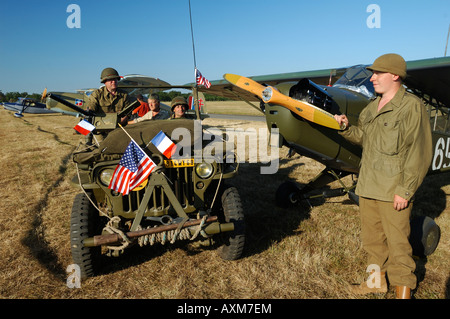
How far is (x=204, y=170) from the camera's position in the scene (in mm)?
2975

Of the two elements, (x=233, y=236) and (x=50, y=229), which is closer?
(x=233, y=236)

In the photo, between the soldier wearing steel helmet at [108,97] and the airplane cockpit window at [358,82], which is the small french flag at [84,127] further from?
the airplane cockpit window at [358,82]

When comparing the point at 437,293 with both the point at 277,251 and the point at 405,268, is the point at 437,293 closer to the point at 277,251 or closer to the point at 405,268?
the point at 405,268

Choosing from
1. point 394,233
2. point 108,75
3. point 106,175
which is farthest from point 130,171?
point 108,75

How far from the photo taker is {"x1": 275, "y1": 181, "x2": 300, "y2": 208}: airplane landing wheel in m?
4.74

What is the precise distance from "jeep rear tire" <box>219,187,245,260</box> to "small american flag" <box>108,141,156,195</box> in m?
0.98

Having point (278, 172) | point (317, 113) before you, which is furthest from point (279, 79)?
point (317, 113)

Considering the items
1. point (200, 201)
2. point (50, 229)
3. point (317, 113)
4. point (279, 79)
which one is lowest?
point (50, 229)

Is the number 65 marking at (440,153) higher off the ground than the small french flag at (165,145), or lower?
lower

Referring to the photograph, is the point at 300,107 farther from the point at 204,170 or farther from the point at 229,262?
the point at 229,262

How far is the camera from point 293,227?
161 inches

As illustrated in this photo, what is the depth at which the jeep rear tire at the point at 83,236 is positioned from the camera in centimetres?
277

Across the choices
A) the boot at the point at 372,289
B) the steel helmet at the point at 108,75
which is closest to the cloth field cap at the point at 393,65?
the boot at the point at 372,289

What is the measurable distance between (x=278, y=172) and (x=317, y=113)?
4410 millimetres
